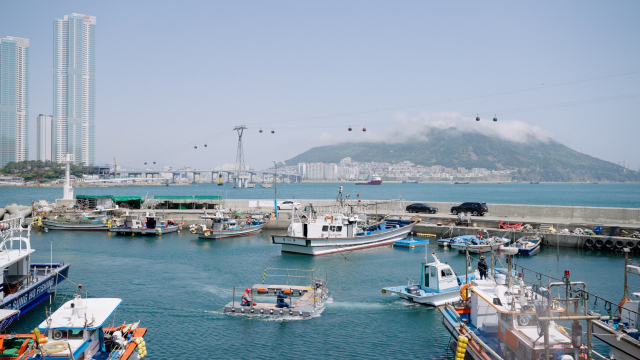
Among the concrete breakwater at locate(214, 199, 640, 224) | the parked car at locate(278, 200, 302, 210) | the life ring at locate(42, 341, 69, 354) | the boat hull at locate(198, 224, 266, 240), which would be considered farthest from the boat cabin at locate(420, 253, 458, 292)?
the parked car at locate(278, 200, 302, 210)

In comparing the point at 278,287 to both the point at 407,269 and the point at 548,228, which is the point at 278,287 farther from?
the point at 548,228

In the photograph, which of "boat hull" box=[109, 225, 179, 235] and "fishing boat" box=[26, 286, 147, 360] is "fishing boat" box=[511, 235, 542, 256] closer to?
"fishing boat" box=[26, 286, 147, 360]

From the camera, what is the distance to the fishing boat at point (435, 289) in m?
17.7

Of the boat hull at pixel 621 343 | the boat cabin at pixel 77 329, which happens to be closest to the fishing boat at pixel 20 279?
the boat cabin at pixel 77 329

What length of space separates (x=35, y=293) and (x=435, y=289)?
16567 mm

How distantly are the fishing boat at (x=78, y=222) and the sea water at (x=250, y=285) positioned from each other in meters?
6.52

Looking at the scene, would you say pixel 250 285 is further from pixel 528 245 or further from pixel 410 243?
pixel 528 245

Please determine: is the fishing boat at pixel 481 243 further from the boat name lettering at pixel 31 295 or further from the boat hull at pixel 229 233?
the boat name lettering at pixel 31 295

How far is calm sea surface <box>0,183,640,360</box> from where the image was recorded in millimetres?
14320

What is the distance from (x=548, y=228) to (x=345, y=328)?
969 inches

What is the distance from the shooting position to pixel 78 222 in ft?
145

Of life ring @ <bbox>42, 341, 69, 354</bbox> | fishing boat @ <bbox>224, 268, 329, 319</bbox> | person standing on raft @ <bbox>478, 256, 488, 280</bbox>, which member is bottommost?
fishing boat @ <bbox>224, 268, 329, 319</bbox>

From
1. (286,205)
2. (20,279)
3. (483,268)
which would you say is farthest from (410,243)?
(20,279)

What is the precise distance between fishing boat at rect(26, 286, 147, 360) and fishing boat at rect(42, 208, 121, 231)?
34.8 meters
